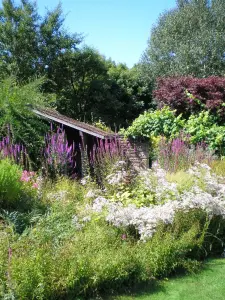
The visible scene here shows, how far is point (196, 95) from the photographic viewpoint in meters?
11.8

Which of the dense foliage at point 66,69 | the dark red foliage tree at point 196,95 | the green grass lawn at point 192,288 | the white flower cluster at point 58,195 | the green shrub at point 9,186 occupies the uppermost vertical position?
the dense foliage at point 66,69

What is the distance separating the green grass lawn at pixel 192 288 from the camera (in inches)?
155

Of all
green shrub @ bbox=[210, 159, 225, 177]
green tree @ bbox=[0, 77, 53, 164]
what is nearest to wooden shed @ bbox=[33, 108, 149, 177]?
green tree @ bbox=[0, 77, 53, 164]

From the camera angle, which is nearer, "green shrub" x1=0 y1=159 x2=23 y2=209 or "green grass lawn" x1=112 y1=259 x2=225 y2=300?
"green grass lawn" x1=112 y1=259 x2=225 y2=300

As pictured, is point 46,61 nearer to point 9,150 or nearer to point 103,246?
point 9,150

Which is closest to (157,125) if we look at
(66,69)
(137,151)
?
(137,151)

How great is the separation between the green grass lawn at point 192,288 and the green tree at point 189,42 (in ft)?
55.2

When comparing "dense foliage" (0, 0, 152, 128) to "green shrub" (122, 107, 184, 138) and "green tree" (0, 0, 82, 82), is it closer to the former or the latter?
"green tree" (0, 0, 82, 82)

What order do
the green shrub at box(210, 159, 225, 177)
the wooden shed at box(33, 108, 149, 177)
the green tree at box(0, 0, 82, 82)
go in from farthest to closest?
the green tree at box(0, 0, 82, 82)
the wooden shed at box(33, 108, 149, 177)
the green shrub at box(210, 159, 225, 177)

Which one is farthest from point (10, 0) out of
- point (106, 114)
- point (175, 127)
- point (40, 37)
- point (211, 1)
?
point (175, 127)

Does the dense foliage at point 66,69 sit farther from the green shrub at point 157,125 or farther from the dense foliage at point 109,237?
the dense foliage at point 109,237

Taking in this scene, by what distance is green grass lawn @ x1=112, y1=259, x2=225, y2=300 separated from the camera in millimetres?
3939

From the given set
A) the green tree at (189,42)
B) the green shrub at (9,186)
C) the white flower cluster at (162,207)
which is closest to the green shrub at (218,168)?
the white flower cluster at (162,207)

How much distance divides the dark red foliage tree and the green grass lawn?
7.52m
